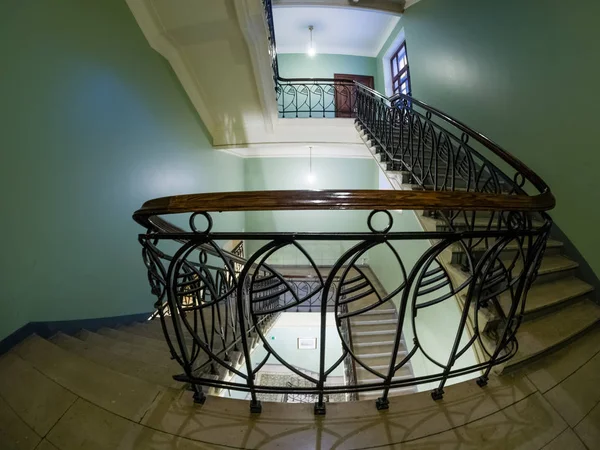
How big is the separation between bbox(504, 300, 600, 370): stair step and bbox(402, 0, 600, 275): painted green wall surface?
1.61 ft

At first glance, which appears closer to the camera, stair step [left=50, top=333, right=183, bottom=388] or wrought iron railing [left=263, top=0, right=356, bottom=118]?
stair step [left=50, top=333, right=183, bottom=388]

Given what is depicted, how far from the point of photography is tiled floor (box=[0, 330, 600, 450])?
805mm

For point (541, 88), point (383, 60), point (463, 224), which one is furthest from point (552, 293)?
point (383, 60)

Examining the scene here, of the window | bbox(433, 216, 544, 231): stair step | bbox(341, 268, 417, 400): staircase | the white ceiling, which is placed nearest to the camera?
bbox(433, 216, 544, 231): stair step

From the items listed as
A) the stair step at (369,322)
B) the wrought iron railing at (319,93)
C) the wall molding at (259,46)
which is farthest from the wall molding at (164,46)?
the stair step at (369,322)

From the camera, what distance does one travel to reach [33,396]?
96cm

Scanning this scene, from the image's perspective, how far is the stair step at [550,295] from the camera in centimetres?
142

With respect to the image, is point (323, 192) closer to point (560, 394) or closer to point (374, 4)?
point (560, 394)

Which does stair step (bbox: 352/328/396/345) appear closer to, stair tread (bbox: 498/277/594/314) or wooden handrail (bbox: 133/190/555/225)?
stair tread (bbox: 498/277/594/314)

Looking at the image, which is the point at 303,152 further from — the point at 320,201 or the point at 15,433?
the point at 15,433

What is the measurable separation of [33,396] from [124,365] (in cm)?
35

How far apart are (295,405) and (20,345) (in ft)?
5.44

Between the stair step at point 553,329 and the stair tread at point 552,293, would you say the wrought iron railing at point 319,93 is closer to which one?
the stair tread at point 552,293

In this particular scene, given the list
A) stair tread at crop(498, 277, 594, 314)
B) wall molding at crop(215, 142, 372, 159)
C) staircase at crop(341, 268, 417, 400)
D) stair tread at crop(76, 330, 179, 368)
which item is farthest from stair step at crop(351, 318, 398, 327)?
wall molding at crop(215, 142, 372, 159)
